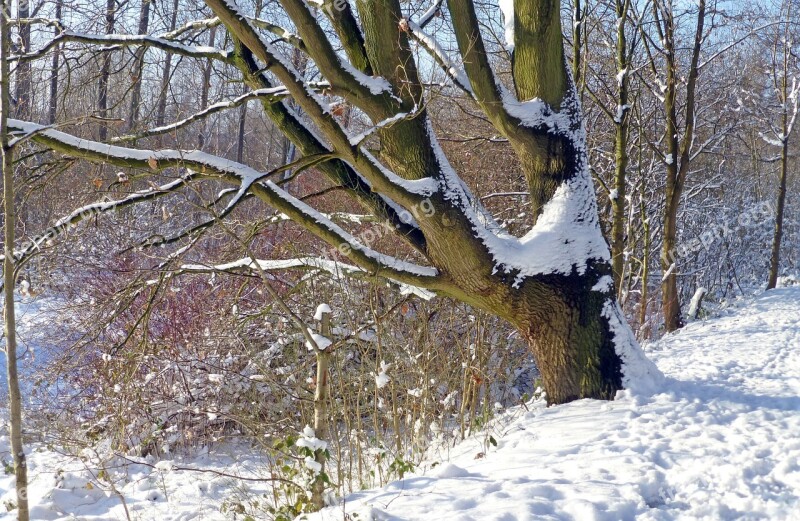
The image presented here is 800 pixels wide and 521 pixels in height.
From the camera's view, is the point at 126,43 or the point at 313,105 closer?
the point at 313,105

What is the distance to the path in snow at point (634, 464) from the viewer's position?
2723 mm

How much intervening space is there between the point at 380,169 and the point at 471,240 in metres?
0.83

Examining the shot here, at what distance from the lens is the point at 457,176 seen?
4523 millimetres

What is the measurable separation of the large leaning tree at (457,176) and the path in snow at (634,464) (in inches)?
17.6

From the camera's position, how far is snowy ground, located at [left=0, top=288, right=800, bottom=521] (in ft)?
9.02

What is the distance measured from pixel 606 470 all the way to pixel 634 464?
0.56ft

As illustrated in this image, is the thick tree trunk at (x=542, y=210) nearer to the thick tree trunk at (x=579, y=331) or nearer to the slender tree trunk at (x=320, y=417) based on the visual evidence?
the thick tree trunk at (x=579, y=331)

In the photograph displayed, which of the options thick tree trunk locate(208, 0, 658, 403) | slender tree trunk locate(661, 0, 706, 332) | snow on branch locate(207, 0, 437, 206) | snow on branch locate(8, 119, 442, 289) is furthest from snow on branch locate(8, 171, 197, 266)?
slender tree trunk locate(661, 0, 706, 332)

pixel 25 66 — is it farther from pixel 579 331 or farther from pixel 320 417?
pixel 579 331

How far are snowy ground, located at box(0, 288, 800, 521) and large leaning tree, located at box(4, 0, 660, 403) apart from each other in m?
0.54

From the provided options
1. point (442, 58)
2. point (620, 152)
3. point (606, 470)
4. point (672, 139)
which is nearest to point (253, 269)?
point (442, 58)

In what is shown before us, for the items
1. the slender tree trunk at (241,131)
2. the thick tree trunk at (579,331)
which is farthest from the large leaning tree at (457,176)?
the slender tree trunk at (241,131)

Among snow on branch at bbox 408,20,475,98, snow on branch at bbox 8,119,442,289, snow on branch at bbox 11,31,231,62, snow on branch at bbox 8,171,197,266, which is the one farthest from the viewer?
snow on branch at bbox 408,20,475,98

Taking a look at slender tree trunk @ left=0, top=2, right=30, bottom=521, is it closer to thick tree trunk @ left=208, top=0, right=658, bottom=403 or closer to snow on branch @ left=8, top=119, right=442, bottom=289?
snow on branch @ left=8, top=119, right=442, bottom=289
